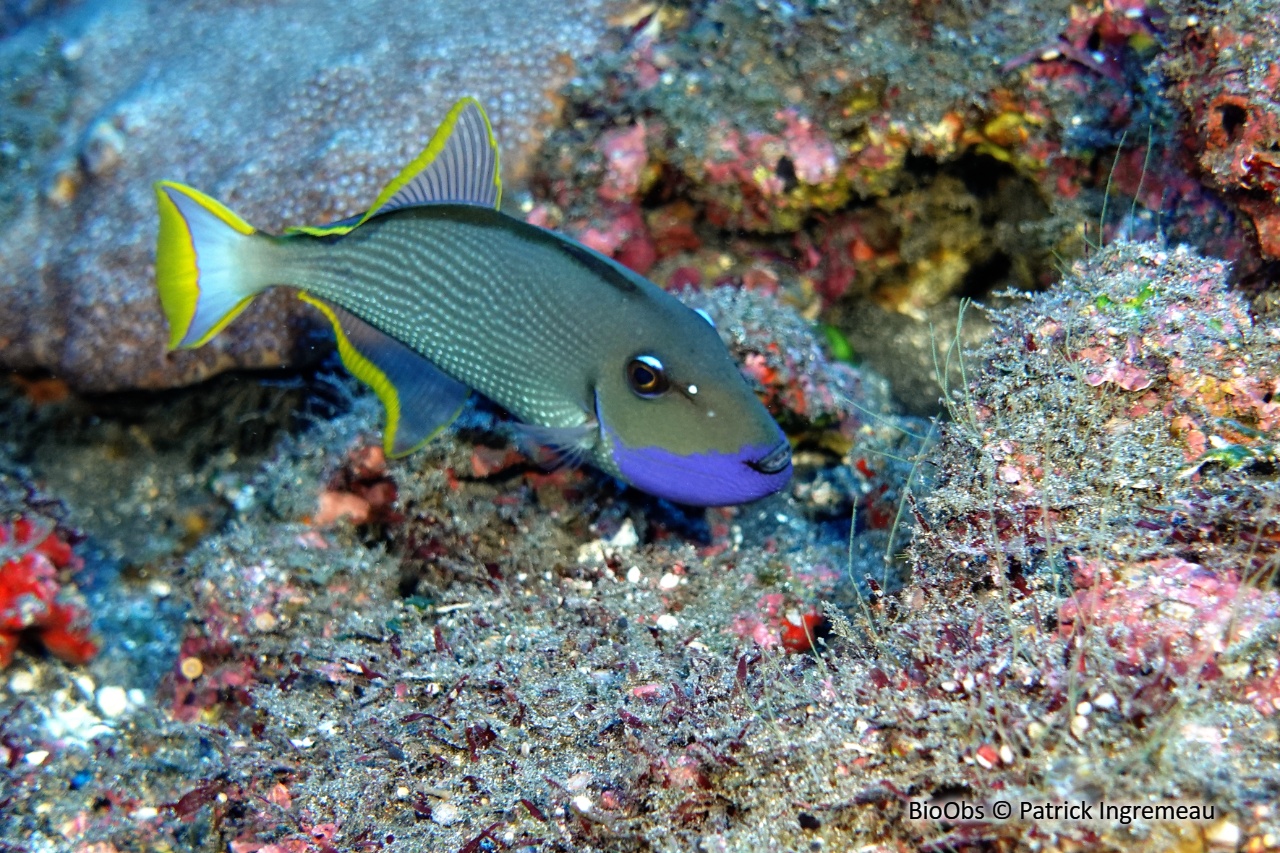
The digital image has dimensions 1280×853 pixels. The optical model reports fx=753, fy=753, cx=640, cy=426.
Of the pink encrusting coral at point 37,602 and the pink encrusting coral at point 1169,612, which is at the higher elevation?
the pink encrusting coral at point 1169,612

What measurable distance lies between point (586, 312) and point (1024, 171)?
2.60m

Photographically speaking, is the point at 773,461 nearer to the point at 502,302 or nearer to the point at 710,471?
the point at 710,471

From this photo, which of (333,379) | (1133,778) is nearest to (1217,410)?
→ (1133,778)

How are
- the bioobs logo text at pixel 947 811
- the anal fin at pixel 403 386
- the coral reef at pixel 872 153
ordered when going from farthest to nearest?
1. the coral reef at pixel 872 153
2. the anal fin at pixel 403 386
3. the bioobs logo text at pixel 947 811

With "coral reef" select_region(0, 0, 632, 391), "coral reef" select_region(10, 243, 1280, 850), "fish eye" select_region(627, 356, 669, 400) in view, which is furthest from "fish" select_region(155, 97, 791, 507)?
"coral reef" select_region(0, 0, 632, 391)

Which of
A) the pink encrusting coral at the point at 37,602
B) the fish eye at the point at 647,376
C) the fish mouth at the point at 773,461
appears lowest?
the pink encrusting coral at the point at 37,602

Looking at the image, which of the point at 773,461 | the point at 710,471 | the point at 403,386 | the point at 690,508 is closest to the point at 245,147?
the point at 403,386

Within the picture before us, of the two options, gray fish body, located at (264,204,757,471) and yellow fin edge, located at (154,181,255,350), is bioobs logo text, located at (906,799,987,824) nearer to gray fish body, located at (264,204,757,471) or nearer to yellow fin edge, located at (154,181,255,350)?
gray fish body, located at (264,204,757,471)

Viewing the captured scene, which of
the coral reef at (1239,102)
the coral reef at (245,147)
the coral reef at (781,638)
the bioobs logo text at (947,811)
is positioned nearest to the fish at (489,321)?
the coral reef at (781,638)

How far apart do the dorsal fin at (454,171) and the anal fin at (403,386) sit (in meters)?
0.46

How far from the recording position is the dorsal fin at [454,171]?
8.91 feet

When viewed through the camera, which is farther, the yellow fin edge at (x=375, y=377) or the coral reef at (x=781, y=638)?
the yellow fin edge at (x=375, y=377)

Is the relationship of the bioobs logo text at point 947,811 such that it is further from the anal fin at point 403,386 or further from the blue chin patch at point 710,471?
the anal fin at point 403,386

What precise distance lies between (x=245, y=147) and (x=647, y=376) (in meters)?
3.56
